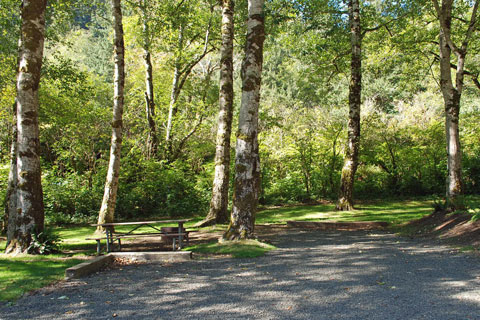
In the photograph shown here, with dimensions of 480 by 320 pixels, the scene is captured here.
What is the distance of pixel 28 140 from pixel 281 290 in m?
5.81

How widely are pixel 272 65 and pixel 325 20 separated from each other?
35.6 m

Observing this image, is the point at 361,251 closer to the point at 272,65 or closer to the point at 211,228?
the point at 211,228

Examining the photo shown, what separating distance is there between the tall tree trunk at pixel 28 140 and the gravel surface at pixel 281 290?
243cm

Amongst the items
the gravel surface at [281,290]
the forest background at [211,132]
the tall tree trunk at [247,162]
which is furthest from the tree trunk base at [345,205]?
the gravel surface at [281,290]

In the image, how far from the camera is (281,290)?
444cm

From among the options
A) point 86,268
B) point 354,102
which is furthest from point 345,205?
point 86,268

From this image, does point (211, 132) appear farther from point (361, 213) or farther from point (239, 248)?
point (239, 248)

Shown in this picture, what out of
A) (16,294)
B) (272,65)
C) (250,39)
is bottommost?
(16,294)

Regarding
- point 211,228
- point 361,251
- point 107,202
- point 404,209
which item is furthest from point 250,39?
point 404,209

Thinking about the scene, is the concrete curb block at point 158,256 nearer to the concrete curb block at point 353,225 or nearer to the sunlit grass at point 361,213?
the concrete curb block at point 353,225

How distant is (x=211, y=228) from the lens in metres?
11.3

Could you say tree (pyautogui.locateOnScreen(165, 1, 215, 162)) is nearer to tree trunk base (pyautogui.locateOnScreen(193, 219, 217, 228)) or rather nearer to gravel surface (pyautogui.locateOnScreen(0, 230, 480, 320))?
tree trunk base (pyautogui.locateOnScreen(193, 219, 217, 228))

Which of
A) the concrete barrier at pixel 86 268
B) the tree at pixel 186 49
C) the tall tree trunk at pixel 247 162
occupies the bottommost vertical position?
the concrete barrier at pixel 86 268

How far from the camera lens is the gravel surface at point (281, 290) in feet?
12.0
